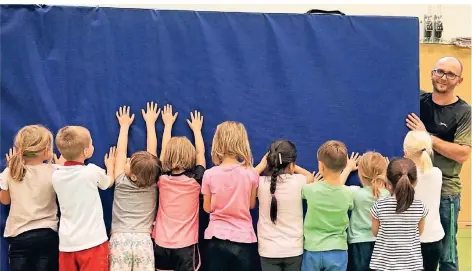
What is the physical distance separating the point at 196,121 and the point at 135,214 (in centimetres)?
75

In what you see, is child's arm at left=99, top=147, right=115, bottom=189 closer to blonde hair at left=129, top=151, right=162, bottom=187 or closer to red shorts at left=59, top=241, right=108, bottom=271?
blonde hair at left=129, top=151, right=162, bottom=187

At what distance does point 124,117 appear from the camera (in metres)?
3.31

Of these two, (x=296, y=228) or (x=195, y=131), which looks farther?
(x=195, y=131)

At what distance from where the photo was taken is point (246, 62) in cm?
343

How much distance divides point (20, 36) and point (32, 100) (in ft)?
1.40

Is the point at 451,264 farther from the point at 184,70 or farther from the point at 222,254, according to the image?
the point at 184,70

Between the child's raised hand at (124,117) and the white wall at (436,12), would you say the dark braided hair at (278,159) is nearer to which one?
the child's raised hand at (124,117)

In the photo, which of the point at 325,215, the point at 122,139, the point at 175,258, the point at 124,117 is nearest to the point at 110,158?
the point at 122,139

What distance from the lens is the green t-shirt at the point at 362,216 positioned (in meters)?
3.22

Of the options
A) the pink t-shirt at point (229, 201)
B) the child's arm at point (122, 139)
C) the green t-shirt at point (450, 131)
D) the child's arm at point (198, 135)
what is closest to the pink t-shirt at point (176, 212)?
the pink t-shirt at point (229, 201)

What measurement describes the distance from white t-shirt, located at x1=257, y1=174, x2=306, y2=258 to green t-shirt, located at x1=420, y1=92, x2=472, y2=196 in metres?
1.27

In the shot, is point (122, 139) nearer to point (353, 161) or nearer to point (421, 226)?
point (353, 161)

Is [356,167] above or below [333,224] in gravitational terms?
above

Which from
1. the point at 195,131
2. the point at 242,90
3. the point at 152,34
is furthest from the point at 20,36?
the point at 242,90
